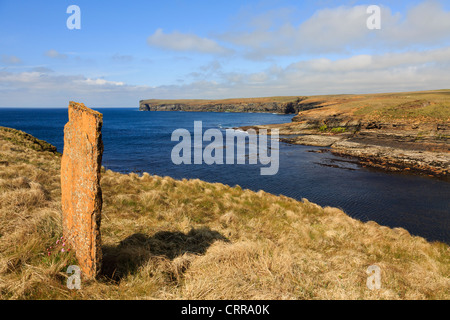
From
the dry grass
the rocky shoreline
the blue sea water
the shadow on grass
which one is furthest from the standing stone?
the rocky shoreline

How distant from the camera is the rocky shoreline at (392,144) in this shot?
33028mm

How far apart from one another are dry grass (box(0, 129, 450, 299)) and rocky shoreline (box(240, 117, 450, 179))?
86.5 ft

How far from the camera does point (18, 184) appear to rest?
1005cm

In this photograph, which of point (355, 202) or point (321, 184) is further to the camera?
point (321, 184)

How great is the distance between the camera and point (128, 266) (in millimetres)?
5566

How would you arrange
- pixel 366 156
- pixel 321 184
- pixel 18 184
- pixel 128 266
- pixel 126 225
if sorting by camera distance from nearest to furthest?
pixel 128 266, pixel 126 225, pixel 18 184, pixel 321 184, pixel 366 156

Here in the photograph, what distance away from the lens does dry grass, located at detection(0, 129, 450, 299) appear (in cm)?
479

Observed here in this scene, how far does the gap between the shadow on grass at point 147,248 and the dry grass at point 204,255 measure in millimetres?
32

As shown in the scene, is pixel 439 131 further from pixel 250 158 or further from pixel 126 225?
pixel 126 225
